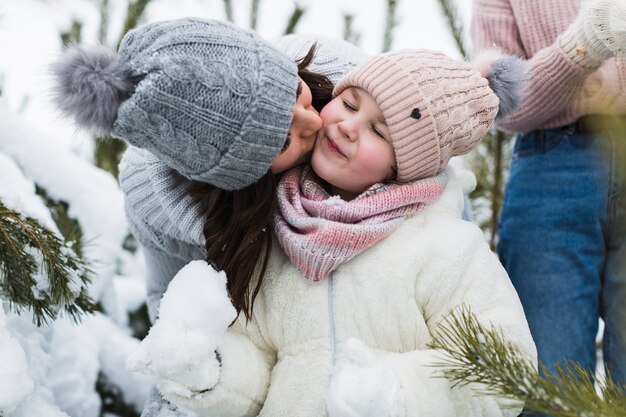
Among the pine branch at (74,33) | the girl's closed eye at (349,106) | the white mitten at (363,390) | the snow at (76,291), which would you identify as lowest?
the snow at (76,291)

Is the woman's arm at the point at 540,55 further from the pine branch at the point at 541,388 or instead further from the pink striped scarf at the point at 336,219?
the pine branch at the point at 541,388

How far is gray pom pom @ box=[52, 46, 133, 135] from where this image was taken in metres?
1.03

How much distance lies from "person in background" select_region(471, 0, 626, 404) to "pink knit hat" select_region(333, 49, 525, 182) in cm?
24

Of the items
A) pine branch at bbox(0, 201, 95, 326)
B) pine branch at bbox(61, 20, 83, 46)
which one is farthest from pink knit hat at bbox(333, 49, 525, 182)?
pine branch at bbox(61, 20, 83, 46)

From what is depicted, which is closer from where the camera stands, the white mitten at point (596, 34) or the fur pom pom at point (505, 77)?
the white mitten at point (596, 34)

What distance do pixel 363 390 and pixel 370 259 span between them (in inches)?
11.6

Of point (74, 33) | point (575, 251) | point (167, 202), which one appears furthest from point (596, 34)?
point (74, 33)

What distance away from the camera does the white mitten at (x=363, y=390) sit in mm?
940

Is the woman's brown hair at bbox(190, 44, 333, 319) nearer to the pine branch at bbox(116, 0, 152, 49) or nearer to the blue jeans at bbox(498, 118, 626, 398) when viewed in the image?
the blue jeans at bbox(498, 118, 626, 398)

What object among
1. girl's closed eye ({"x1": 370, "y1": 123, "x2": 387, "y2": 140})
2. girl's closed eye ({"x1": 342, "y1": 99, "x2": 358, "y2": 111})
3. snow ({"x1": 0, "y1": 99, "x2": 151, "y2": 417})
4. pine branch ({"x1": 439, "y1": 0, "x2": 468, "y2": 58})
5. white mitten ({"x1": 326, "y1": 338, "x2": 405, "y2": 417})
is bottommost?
snow ({"x1": 0, "y1": 99, "x2": 151, "y2": 417})

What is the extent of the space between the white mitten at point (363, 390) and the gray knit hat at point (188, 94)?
389mm

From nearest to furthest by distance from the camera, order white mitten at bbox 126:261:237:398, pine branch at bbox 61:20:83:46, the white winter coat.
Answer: white mitten at bbox 126:261:237:398 → the white winter coat → pine branch at bbox 61:20:83:46

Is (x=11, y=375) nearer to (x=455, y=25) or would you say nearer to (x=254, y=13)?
(x=455, y=25)

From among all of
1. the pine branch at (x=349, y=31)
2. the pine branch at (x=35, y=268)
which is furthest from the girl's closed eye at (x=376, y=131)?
the pine branch at (x=349, y=31)
